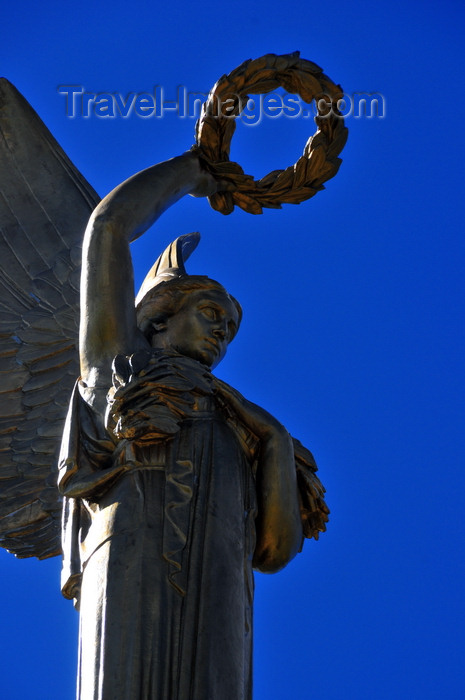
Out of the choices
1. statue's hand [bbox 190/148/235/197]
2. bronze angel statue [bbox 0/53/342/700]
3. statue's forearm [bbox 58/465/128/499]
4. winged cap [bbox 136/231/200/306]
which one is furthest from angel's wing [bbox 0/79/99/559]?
statue's forearm [bbox 58/465/128/499]

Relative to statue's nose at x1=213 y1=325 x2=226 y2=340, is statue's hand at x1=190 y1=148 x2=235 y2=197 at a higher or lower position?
higher

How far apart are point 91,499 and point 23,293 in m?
3.32

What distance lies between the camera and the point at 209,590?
30.8 ft

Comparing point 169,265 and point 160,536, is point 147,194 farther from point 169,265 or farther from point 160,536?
point 160,536

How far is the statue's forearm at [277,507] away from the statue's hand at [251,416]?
29 mm

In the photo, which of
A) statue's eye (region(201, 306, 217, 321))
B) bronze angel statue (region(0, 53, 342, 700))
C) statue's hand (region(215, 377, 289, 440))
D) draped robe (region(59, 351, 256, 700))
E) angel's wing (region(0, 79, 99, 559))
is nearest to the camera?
draped robe (region(59, 351, 256, 700))

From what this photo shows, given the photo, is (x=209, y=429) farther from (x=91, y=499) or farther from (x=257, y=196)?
(x=257, y=196)

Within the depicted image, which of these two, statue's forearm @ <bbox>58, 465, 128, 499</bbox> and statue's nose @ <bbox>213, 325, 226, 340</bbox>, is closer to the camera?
statue's forearm @ <bbox>58, 465, 128, 499</bbox>

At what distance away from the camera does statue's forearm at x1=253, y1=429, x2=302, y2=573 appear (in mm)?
10078

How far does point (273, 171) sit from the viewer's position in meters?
11.8

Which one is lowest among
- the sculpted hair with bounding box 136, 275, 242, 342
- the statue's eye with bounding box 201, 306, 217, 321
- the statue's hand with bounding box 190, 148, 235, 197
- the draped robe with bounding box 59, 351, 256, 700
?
the draped robe with bounding box 59, 351, 256, 700

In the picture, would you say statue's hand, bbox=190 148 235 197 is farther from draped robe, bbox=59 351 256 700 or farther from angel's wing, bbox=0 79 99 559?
draped robe, bbox=59 351 256 700

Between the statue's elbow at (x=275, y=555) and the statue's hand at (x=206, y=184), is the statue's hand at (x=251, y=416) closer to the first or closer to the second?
the statue's elbow at (x=275, y=555)

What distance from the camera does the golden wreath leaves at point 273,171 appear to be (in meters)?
11.5
